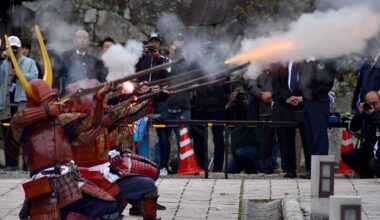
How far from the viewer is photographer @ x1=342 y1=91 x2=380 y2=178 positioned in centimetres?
1484

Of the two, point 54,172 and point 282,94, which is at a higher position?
point 282,94

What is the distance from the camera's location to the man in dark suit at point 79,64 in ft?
43.8

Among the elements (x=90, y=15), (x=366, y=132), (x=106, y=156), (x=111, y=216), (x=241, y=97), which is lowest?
(x=111, y=216)

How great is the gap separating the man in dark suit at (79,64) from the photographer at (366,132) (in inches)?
148

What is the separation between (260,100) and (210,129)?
1.65 metres

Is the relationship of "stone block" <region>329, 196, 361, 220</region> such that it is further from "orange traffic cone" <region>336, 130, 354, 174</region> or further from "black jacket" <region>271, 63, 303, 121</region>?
"orange traffic cone" <region>336, 130, 354, 174</region>

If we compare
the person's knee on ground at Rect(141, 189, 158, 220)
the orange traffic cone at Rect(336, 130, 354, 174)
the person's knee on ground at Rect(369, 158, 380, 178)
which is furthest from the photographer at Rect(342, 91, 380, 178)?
the person's knee on ground at Rect(141, 189, 158, 220)

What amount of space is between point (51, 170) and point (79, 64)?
457 centimetres

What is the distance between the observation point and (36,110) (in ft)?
32.2

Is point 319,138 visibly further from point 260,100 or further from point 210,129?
point 210,129

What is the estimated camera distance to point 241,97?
16516 mm

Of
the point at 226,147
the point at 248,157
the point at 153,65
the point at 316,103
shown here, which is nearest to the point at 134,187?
the point at 153,65

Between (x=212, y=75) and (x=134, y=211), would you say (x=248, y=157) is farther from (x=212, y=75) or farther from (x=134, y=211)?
(x=212, y=75)

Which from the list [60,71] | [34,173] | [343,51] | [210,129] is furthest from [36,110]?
[210,129]
